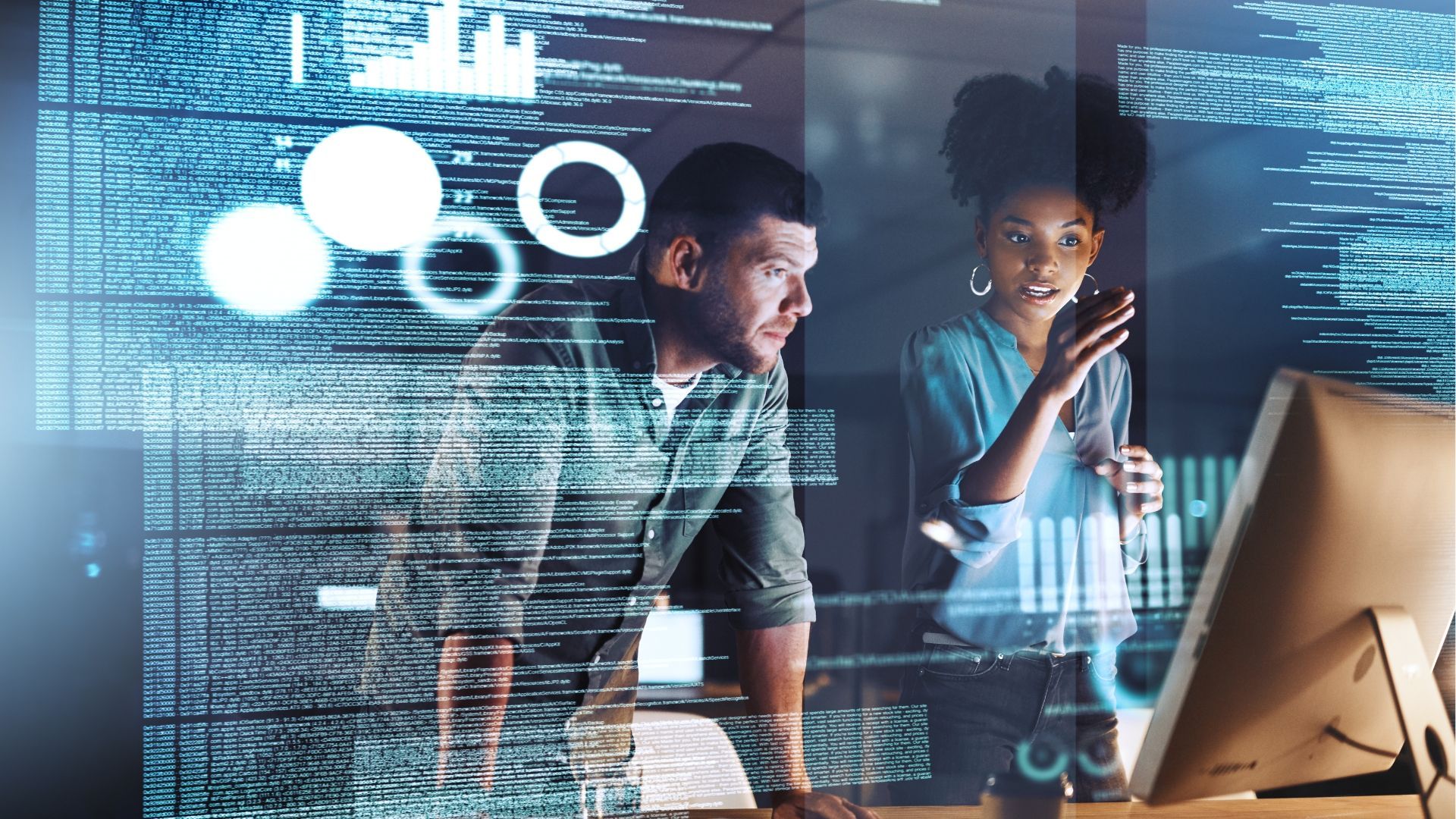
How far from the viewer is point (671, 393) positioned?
1771 millimetres

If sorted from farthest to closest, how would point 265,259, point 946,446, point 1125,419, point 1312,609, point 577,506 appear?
point 1125,419 < point 946,446 < point 577,506 < point 265,259 < point 1312,609

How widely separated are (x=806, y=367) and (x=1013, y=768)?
33.4 inches

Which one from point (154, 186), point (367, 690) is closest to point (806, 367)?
point (367, 690)

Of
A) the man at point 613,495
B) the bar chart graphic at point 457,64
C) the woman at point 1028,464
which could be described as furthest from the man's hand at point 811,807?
the bar chart graphic at point 457,64

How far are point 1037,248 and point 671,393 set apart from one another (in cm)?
77

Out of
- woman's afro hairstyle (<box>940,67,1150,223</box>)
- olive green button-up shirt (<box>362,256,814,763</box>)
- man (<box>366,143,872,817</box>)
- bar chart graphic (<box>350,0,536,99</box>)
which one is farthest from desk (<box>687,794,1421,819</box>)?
bar chart graphic (<box>350,0,536,99</box>)

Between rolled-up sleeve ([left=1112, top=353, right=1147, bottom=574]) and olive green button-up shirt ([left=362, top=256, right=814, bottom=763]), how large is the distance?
70 centimetres

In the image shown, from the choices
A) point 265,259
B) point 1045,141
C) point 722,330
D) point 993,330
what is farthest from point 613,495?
point 1045,141

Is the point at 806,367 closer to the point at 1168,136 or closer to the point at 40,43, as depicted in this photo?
the point at 1168,136

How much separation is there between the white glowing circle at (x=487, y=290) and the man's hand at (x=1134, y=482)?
1.17 metres

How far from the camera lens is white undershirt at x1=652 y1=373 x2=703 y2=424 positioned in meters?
1.76

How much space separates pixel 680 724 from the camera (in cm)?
177

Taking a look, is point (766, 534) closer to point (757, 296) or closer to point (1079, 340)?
point (757, 296)

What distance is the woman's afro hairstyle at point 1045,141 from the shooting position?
1.94m
